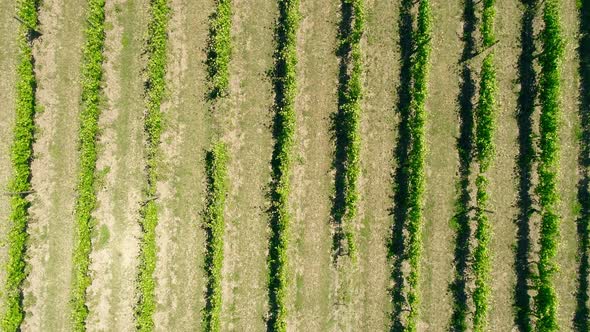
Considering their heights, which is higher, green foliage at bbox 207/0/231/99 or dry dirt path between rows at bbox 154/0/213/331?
green foliage at bbox 207/0/231/99

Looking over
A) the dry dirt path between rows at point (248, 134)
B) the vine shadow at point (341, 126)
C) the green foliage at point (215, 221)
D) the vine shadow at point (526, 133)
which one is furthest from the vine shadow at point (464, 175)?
the green foliage at point (215, 221)

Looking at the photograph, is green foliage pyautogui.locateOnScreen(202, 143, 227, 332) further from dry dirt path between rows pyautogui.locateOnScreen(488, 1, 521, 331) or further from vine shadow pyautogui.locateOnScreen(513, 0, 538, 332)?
vine shadow pyautogui.locateOnScreen(513, 0, 538, 332)

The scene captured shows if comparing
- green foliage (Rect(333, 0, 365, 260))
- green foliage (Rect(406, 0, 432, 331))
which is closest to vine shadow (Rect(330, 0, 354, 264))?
green foliage (Rect(333, 0, 365, 260))

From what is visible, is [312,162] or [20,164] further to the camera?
[312,162]

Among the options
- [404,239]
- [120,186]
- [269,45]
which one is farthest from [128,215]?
[404,239]

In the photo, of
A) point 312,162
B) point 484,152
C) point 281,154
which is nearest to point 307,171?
point 312,162

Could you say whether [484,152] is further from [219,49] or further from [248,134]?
[219,49]
